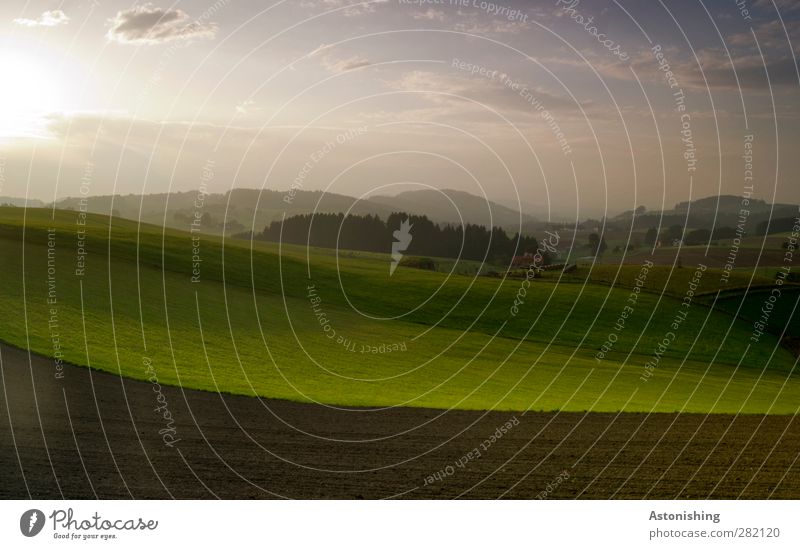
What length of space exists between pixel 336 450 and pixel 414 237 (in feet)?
139

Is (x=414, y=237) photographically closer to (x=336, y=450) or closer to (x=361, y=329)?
(x=361, y=329)

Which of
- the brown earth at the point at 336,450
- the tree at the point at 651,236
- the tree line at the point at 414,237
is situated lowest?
the brown earth at the point at 336,450

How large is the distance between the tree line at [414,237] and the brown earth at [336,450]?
31.2 metres

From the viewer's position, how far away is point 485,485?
19.1 metres

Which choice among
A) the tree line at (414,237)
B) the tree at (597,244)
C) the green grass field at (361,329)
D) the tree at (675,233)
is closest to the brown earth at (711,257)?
the green grass field at (361,329)

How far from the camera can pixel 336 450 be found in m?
21.4

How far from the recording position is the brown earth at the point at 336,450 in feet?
59.9

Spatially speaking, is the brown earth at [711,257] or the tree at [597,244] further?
the brown earth at [711,257]

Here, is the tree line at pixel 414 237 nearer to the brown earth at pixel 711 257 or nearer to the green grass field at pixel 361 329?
the green grass field at pixel 361 329

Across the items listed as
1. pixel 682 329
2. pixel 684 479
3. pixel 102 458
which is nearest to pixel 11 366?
pixel 102 458

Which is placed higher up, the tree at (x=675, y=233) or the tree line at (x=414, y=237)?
the tree at (x=675, y=233)

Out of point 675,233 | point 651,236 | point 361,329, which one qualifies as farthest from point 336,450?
point 651,236

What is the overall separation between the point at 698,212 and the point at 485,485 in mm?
44184

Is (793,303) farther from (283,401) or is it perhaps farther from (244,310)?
(283,401)
